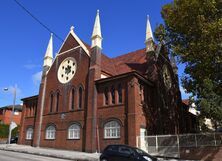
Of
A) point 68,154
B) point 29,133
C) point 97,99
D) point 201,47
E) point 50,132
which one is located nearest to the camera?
point 201,47

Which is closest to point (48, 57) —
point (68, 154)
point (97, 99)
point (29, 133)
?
point (29, 133)

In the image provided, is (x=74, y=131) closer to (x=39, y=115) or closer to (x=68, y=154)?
(x=68, y=154)

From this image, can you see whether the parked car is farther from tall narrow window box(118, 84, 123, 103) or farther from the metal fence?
tall narrow window box(118, 84, 123, 103)

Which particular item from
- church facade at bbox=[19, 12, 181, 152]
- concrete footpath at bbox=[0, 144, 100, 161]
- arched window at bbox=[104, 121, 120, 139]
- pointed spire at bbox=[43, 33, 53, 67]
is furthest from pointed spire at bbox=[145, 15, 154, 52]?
pointed spire at bbox=[43, 33, 53, 67]

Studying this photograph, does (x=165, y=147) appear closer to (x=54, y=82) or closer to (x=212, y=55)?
(x=212, y=55)

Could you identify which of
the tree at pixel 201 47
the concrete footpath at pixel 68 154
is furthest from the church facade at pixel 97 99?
the tree at pixel 201 47

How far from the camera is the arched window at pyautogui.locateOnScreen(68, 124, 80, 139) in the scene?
27.7 m

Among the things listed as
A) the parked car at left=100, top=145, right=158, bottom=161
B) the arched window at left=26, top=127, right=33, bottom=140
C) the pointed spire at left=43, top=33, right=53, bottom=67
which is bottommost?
the parked car at left=100, top=145, right=158, bottom=161

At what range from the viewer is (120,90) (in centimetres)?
2586

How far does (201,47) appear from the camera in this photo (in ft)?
69.0

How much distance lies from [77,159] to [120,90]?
8.90 m

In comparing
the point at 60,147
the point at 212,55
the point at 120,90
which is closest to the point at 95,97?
the point at 120,90

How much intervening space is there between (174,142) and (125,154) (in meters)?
8.15

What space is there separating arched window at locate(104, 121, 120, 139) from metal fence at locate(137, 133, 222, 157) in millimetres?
2501
